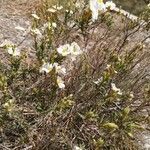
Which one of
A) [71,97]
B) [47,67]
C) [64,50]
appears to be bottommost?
[71,97]

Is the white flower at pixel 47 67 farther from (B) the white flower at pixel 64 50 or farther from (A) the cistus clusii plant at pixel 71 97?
(B) the white flower at pixel 64 50

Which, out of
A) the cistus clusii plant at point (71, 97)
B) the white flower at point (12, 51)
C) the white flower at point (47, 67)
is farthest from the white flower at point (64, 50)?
the white flower at point (12, 51)

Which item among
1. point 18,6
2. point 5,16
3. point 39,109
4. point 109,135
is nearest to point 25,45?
point 5,16

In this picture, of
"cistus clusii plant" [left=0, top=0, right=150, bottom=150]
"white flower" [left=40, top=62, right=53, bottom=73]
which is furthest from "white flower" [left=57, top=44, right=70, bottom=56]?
"white flower" [left=40, top=62, right=53, bottom=73]

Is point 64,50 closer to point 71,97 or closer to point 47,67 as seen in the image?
point 47,67

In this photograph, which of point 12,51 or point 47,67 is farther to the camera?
point 12,51

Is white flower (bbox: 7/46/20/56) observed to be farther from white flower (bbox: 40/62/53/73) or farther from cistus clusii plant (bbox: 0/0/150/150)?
white flower (bbox: 40/62/53/73)

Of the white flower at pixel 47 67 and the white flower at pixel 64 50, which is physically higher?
the white flower at pixel 64 50

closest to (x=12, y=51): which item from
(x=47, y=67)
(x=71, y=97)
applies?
(x=47, y=67)
